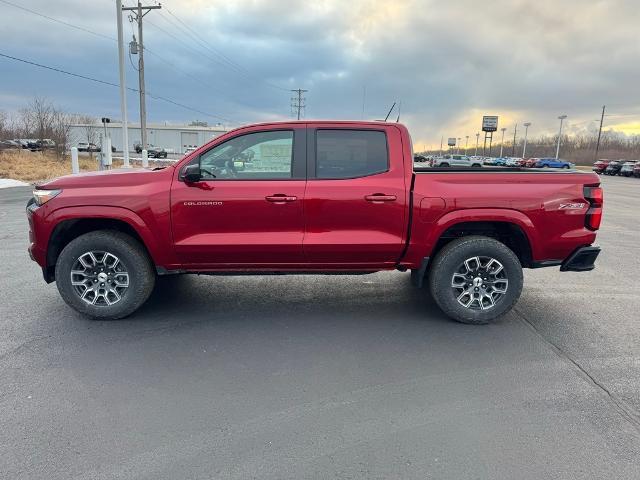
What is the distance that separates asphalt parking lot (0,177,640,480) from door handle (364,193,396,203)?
1237 mm

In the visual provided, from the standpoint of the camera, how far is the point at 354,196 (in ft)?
14.2

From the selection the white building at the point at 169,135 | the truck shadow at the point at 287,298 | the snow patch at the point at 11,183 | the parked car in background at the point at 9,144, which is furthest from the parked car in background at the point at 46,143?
the truck shadow at the point at 287,298

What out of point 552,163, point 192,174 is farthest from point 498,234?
point 552,163

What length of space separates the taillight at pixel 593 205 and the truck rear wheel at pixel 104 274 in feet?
14.3

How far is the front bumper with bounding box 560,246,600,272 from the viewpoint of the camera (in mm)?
4500

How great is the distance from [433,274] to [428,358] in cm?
101

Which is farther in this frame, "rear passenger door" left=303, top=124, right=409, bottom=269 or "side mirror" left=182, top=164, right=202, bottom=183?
"rear passenger door" left=303, top=124, right=409, bottom=269

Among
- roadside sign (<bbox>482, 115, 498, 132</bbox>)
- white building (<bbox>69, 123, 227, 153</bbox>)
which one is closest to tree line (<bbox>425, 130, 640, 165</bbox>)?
roadside sign (<bbox>482, 115, 498, 132</bbox>)

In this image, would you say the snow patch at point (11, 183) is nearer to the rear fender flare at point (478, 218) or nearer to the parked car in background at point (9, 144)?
the parked car in background at point (9, 144)

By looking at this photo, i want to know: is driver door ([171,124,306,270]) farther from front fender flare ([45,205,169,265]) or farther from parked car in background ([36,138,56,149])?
parked car in background ([36,138,56,149])

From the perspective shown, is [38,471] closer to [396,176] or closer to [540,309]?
[396,176]

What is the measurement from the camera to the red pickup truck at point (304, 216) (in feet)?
14.1

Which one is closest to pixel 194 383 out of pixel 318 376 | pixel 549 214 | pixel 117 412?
pixel 117 412

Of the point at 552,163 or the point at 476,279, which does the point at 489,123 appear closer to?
the point at 552,163
